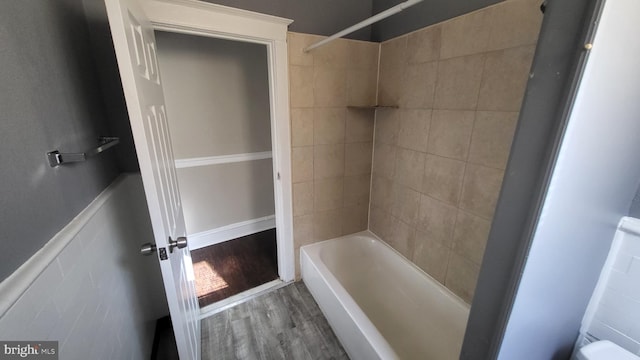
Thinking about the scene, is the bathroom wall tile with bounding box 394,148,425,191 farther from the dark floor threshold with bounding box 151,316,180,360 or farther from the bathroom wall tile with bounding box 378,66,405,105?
the dark floor threshold with bounding box 151,316,180,360

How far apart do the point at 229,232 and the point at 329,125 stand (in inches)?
69.1

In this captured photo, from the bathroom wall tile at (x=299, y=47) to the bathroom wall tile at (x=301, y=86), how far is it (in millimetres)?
38

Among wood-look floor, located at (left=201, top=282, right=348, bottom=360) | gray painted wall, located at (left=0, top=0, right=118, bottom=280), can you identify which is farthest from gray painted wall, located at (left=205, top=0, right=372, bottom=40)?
wood-look floor, located at (left=201, top=282, right=348, bottom=360)

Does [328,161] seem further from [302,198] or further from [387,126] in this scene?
[387,126]

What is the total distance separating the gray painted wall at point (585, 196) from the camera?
0.45m

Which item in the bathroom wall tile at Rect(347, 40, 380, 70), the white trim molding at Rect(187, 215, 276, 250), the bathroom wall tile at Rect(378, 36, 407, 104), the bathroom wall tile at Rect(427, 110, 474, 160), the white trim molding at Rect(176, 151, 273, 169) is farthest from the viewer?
the white trim molding at Rect(187, 215, 276, 250)

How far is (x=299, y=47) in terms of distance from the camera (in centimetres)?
158

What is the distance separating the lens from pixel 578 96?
1.43 ft

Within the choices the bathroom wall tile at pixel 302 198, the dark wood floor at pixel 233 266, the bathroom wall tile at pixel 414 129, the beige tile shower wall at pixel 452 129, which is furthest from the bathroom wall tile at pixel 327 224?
the bathroom wall tile at pixel 414 129

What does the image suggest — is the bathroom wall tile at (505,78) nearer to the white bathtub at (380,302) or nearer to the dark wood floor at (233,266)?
the white bathtub at (380,302)

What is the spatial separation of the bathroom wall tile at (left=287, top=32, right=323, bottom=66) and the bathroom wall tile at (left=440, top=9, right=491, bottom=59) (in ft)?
2.63

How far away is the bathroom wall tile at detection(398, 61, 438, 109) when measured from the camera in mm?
1432

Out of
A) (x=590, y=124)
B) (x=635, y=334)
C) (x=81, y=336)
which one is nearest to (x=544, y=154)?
(x=590, y=124)

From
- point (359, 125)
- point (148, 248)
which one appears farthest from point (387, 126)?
point (148, 248)
